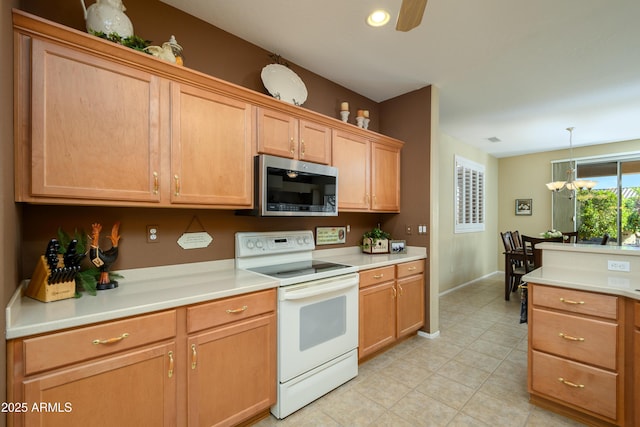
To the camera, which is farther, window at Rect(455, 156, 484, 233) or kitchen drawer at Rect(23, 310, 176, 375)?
window at Rect(455, 156, 484, 233)

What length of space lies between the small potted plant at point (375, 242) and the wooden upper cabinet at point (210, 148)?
63.2 inches

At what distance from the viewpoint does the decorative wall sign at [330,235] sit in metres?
2.88

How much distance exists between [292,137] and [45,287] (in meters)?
1.73

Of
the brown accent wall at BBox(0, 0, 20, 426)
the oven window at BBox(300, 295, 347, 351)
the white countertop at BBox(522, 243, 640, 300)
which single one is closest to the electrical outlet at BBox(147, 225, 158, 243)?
the brown accent wall at BBox(0, 0, 20, 426)

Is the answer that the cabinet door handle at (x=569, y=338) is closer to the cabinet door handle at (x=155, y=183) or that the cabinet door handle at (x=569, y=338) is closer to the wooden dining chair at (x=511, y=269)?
the cabinet door handle at (x=155, y=183)

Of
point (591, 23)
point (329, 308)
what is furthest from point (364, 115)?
point (329, 308)

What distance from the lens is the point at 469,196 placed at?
538 centimetres

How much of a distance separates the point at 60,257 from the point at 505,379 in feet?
10.4

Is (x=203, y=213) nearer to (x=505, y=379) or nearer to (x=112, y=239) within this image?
(x=112, y=239)

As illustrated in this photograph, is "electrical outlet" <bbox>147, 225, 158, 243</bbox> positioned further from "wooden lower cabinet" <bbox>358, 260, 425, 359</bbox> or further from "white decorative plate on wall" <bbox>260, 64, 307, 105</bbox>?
"wooden lower cabinet" <bbox>358, 260, 425, 359</bbox>

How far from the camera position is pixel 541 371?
190cm

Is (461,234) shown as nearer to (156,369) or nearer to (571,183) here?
(571,183)

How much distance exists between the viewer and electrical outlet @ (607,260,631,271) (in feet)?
6.25

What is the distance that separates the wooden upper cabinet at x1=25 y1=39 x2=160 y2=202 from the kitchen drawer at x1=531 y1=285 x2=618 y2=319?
2.55 meters
